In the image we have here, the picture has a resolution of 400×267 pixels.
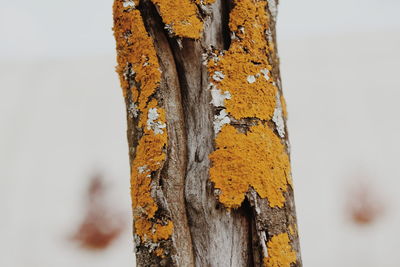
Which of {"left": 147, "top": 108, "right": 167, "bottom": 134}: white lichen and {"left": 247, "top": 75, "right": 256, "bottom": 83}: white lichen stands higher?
{"left": 247, "top": 75, "right": 256, "bottom": 83}: white lichen

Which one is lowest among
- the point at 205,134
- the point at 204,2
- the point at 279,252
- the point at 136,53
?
the point at 279,252

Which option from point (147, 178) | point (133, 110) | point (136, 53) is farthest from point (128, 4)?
point (147, 178)

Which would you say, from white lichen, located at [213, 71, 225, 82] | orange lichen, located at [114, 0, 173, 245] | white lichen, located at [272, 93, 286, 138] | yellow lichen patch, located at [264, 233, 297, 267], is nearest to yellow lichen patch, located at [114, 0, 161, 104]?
orange lichen, located at [114, 0, 173, 245]

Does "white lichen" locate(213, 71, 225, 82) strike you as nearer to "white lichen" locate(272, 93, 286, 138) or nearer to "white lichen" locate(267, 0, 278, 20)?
"white lichen" locate(272, 93, 286, 138)

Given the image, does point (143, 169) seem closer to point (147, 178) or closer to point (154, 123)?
point (147, 178)
